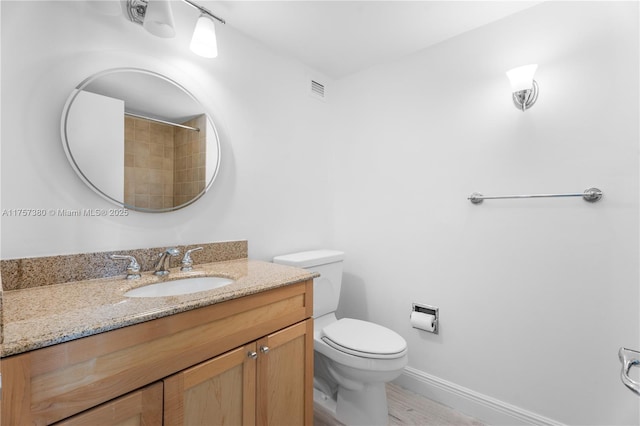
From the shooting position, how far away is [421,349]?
196 centimetres

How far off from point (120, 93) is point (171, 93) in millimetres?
225

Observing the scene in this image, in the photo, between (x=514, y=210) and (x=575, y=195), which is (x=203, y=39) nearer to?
(x=514, y=210)

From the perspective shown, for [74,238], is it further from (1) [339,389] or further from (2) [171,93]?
(1) [339,389]

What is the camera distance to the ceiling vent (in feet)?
7.32

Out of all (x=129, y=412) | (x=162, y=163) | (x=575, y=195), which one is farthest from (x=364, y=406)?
(x=162, y=163)

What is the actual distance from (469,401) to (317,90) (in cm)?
227

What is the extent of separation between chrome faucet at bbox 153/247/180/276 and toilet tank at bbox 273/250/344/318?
64 cm

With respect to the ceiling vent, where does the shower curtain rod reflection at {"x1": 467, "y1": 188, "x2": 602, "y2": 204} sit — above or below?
below

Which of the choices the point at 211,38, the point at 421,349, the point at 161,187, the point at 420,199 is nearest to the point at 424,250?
the point at 420,199

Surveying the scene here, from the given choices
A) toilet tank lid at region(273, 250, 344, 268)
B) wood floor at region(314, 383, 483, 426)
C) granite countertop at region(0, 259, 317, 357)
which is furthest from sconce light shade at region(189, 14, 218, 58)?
wood floor at region(314, 383, 483, 426)

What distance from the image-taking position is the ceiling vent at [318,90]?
223cm

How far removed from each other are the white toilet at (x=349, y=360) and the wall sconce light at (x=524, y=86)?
4.48 feet

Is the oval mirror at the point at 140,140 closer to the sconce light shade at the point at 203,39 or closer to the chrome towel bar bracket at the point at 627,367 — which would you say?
the sconce light shade at the point at 203,39

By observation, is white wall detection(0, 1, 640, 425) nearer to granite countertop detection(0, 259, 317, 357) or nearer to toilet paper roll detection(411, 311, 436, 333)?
toilet paper roll detection(411, 311, 436, 333)
